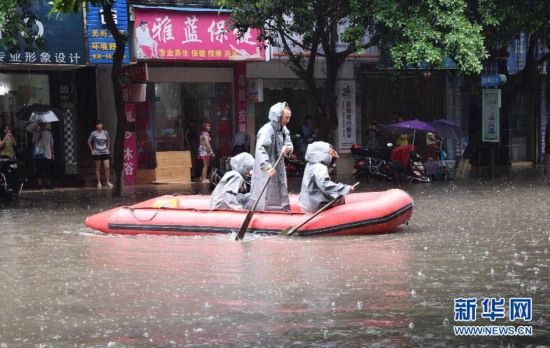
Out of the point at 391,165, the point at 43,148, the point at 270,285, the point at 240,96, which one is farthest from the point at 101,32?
the point at 270,285

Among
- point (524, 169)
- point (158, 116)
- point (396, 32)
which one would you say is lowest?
point (524, 169)

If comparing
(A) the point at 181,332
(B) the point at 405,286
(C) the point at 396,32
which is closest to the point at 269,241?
(B) the point at 405,286

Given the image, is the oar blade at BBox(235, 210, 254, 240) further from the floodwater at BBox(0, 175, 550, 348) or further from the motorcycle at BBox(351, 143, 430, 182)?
the motorcycle at BBox(351, 143, 430, 182)

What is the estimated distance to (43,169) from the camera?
24.0 meters

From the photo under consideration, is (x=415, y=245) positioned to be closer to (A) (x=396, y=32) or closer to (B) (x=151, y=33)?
(A) (x=396, y=32)

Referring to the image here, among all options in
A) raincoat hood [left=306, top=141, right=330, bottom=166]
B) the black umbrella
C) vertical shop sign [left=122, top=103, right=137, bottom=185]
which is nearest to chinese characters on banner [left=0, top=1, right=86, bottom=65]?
the black umbrella

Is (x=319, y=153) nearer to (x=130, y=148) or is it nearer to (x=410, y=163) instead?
(x=410, y=163)

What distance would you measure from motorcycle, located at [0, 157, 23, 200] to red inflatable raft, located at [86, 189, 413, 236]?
7239 millimetres

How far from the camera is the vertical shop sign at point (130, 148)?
25812 millimetres

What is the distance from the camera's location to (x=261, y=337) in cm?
741

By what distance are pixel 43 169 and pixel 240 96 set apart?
6.20 meters

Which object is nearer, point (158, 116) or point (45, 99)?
point (45, 99)

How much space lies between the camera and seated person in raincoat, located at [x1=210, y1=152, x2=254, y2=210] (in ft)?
47.1

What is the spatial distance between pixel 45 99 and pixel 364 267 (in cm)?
1593
